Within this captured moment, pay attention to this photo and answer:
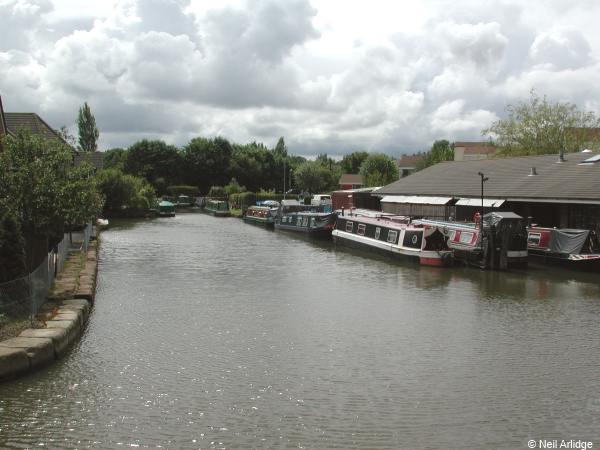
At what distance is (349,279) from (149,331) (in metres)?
9.08

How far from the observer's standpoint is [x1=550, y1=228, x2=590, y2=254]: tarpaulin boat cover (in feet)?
73.8

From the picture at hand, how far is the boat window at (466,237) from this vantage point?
23.8 metres

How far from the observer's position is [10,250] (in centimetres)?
1172

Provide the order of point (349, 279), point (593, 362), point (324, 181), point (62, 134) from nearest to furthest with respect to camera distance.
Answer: point (593, 362) < point (349, 279) < point (62, 134) < point (324, 181)

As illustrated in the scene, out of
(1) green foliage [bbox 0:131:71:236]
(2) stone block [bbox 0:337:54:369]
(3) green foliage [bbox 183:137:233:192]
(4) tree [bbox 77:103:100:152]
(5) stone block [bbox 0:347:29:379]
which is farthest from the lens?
(3) green foliage [bbox 183:137:233:192]

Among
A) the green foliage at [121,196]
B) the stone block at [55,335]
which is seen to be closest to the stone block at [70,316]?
the stone block at [55,335]

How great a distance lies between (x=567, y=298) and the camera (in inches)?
684

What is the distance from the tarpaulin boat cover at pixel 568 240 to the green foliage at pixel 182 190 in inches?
2501

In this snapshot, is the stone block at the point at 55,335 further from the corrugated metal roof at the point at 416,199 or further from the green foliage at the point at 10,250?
the corrugated metal roof at the point at 416,199

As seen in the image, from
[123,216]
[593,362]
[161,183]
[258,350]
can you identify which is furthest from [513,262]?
[161,183]

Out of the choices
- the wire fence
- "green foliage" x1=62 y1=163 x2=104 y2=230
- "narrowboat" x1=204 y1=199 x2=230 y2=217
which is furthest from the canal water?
"narrowboat" x1=204 y1=199 x2=230 y2=217

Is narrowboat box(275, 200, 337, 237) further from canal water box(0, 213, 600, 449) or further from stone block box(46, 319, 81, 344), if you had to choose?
stone block box(46, 319, 81, 344)

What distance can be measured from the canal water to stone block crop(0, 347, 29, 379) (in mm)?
162

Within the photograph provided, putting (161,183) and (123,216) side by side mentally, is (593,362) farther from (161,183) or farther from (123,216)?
(161,183)
